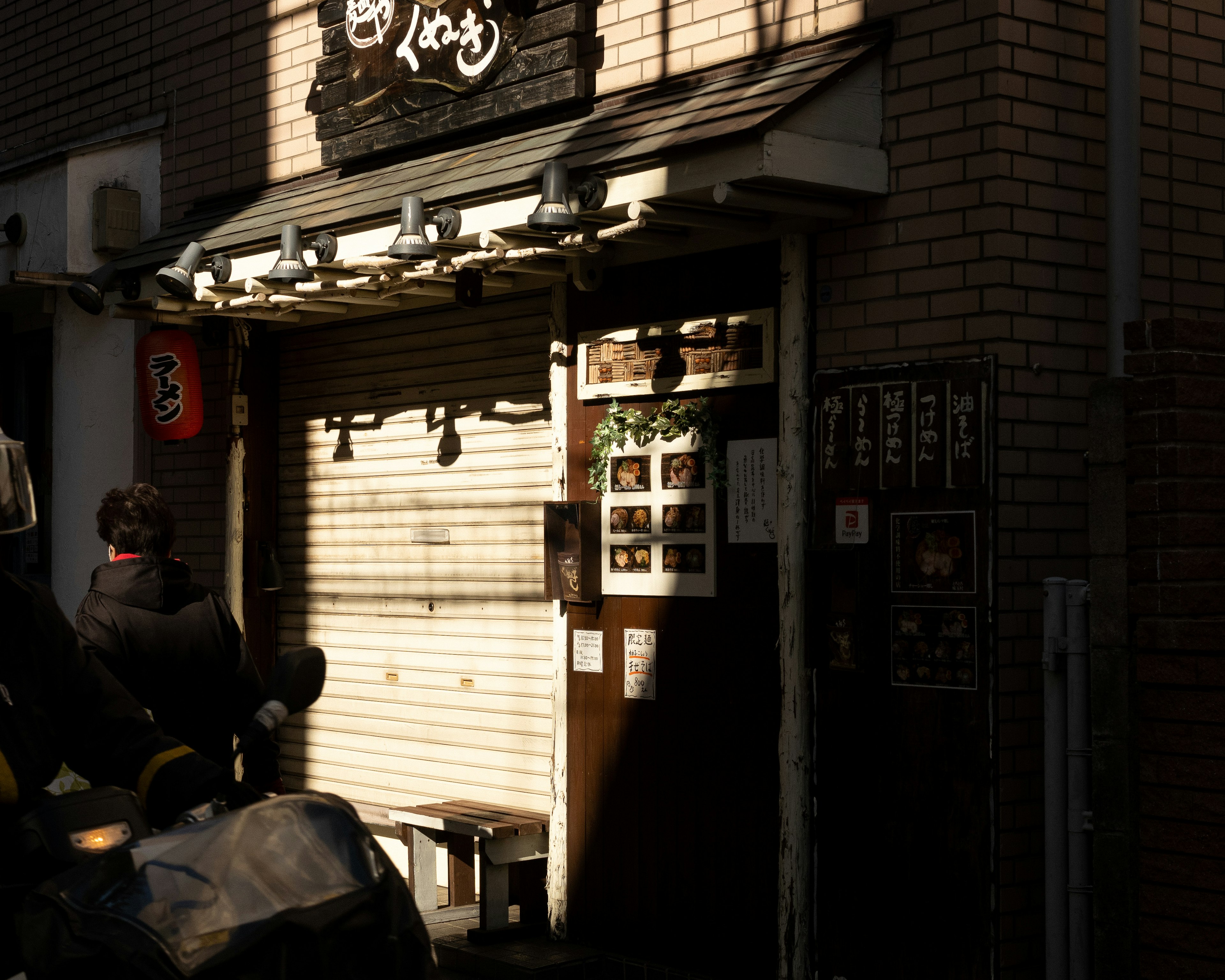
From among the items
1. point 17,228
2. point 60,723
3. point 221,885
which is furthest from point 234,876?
point 17,228

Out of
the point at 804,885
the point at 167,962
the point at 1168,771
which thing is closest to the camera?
the point at 167,962

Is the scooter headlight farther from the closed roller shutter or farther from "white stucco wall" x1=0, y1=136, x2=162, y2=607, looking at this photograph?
"white stucco wall" x1=0, y1=136, x2=162, y2=607

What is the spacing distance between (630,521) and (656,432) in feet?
1.52

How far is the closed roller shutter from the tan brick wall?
1.30m

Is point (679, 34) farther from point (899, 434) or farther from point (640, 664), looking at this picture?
point (640, 664)

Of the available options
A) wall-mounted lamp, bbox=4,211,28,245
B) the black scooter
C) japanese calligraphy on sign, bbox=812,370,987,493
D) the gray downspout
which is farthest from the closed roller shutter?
the black scooter

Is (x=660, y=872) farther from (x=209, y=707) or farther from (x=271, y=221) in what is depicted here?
(x=271, y=221)

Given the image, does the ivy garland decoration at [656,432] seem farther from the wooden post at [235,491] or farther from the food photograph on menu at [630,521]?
the wooden post at [235,491]

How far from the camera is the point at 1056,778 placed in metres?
5.21

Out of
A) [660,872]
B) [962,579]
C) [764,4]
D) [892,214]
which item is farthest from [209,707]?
[764,4]

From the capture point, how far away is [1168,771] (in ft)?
15.0

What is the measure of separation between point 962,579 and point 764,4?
2.71 metres

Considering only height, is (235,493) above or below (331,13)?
below

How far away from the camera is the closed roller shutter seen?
7852 millimetres
